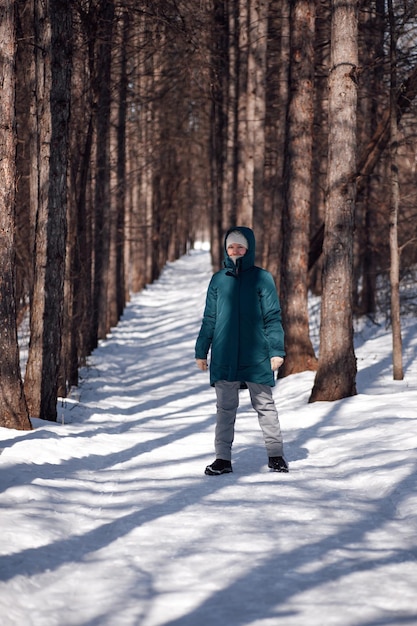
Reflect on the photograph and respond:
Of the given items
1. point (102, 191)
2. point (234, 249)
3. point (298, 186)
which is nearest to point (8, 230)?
point (234, 249)

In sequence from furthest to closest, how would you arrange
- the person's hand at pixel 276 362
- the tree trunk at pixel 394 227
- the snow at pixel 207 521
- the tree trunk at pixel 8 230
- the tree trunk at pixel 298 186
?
the tree trunk at pixel 298 186 < the tree trunk at pixel 394 227 < the tree trunk at pixel 8 230 < the person's hand at pixel 276 362 < the snow at pixel 207 521

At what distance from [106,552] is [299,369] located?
8.22m

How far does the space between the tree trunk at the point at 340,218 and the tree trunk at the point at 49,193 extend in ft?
10.5

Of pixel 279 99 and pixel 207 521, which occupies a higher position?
pixel 279 99

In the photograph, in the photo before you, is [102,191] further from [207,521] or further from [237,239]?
[207,521]

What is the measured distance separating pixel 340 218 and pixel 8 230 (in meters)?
4.06

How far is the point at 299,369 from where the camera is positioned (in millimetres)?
12602

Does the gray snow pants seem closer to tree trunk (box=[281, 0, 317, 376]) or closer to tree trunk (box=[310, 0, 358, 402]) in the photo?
tree trunk (box=[310, 0, 358, 402])

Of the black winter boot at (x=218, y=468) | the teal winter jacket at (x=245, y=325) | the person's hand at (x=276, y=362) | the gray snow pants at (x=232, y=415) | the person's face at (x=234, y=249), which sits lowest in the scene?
the black winter boot at (x=218, y=468)

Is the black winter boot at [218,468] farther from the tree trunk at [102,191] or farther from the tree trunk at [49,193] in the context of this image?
the tree trunk at [102,191]

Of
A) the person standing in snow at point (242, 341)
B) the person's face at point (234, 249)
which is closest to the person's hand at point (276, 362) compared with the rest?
the person standing in snow at point (242, 341)

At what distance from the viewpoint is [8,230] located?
26.0 ft

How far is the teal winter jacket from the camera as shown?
6.55 m

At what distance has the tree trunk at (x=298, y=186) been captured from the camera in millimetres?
12359
